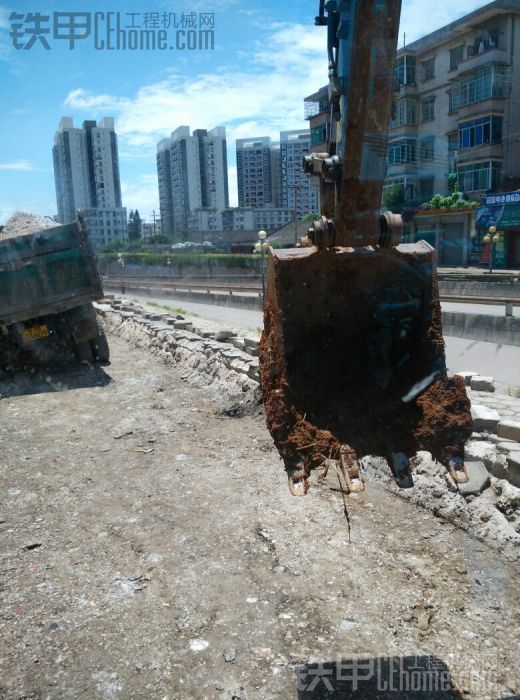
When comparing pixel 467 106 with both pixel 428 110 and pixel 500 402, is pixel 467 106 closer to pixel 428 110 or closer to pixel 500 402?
pixel 428 110

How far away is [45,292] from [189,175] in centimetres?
3897

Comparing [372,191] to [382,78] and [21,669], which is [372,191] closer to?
[382,78]

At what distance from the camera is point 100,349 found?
11.1 metres

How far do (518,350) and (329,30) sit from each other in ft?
33.2

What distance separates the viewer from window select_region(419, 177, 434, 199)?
78.8 feet

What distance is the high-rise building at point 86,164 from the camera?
24609mm

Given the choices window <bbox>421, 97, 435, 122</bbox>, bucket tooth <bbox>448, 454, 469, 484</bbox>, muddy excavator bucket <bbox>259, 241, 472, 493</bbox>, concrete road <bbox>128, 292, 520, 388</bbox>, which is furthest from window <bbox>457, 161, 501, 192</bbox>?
bucket tooth <bbox>448, 454, 469, 484</bbox>

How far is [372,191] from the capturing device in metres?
3.16

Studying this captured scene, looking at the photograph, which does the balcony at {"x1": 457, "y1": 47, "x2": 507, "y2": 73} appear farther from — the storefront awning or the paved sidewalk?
the paved sidewalk

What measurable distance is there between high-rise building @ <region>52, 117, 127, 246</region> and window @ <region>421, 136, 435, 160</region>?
43.2 ft

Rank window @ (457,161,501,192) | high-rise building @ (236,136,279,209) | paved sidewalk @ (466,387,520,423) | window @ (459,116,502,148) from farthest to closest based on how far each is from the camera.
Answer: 1. high-rise building @ (236,136,279,209)
2. window @ (457,161,501,192)
3. window @ (459,116,502,148)
4. paved sidewalk @ (466,387,520,423)

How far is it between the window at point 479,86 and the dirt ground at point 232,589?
25062 mm

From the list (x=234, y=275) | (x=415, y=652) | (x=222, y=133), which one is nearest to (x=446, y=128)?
(x=234, y=275)

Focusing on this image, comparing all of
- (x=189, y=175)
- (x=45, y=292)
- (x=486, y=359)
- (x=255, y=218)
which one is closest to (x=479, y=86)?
(x=486, y=359)
